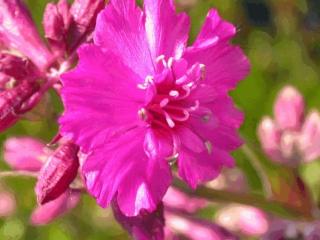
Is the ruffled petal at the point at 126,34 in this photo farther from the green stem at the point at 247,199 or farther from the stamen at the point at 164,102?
the green stem at the point at 247,199

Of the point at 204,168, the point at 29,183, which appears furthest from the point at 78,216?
the point at 204,168

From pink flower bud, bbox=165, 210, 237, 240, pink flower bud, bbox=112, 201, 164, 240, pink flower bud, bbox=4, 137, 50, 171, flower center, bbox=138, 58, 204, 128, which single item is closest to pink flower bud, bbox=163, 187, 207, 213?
pink flower bud, bbox=165, 210, 237, 240

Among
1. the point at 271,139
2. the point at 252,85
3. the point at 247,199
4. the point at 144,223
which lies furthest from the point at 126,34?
the point at 252,85

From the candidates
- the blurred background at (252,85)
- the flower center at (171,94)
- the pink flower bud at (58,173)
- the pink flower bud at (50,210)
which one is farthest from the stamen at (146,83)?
the blurred background at (252,85)

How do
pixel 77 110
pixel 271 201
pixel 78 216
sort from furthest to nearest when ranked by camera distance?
1. pixel 78 216
2. pixel 271 201
3. pixel 77 110

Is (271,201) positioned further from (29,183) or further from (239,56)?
(29,183)

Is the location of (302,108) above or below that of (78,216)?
above

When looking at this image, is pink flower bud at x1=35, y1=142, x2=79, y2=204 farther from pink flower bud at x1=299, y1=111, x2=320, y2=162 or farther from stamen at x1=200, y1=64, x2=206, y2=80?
pink flower bud at x1=299, y1=111, x2=320, y2=162
